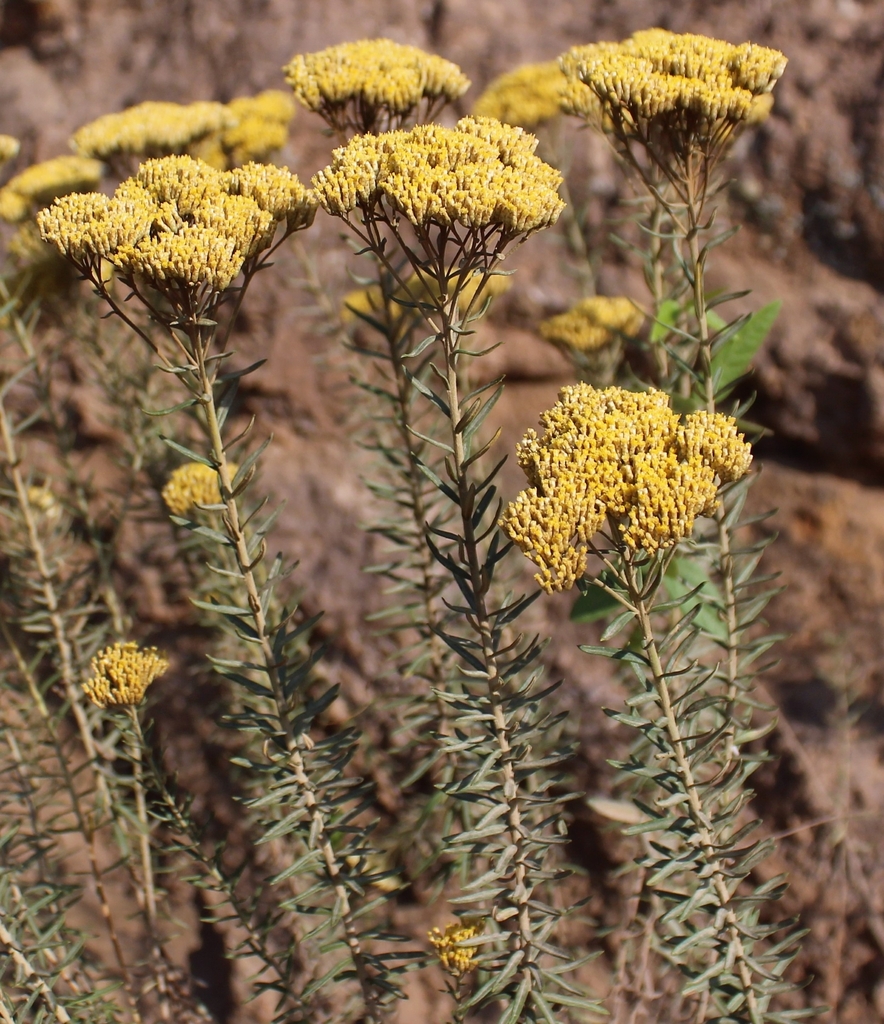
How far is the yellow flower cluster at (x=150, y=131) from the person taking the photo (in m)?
2.60

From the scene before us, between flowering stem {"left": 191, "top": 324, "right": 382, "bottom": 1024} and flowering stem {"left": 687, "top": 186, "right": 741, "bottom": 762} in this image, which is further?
flowering stem {"left": 687, "top": 186, "right": 741, "bottom": 762}

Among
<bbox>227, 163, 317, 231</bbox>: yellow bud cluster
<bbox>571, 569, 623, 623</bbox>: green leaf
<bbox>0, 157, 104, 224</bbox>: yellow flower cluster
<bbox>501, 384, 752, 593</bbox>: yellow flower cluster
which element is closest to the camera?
<bbox>501, 384, 752, 593</bbox>: yellow flower cluster

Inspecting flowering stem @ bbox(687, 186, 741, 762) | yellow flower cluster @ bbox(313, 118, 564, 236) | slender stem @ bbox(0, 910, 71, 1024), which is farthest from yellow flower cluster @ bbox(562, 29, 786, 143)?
slender stem @ bbox(0, 910, 71, 1024)

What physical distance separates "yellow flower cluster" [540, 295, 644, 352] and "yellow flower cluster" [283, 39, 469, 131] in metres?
0.75

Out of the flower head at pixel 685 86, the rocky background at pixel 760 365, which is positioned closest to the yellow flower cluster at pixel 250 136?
the rocky background at pixel 760 365

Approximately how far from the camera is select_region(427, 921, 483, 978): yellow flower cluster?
180 cm

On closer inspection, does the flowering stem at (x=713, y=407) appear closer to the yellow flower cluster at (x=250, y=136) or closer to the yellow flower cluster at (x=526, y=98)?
the yellow flower cluster at (x=526, y=98)

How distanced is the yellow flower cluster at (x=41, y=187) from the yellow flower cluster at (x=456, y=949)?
2493 mm

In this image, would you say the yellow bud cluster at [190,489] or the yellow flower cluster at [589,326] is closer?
the yellow bud cluster at [190,489]

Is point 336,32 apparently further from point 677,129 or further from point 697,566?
point 697,566

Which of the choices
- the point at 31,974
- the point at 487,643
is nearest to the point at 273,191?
the point at 487,643

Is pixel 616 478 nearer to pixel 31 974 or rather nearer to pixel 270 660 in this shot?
pixel 270 660

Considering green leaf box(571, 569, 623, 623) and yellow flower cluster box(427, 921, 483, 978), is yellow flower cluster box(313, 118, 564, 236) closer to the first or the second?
green leaf box(571, 569, 623, 623)

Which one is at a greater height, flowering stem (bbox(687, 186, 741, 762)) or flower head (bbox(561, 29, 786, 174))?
flower head (bbox(561, 29, 786, 174))
